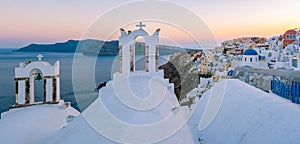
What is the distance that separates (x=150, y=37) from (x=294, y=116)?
4.34 meters

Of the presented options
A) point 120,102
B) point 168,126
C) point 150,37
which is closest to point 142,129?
point 168,126

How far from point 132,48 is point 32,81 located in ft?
8.68

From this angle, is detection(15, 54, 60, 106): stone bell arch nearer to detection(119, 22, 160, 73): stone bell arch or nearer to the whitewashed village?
the whitewashed village

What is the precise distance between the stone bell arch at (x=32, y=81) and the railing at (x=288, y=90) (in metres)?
5.00

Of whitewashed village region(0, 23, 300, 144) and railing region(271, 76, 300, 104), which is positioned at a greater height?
railing region(271, 76, 300, 104)

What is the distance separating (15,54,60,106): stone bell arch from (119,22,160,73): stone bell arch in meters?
1.68

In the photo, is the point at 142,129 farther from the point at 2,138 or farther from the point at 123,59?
the point at 123,59

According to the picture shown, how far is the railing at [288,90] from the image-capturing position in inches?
162

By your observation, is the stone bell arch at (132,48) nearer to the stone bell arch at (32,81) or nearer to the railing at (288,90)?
the stone bell arch at (32,81)

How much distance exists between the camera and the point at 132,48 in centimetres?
724

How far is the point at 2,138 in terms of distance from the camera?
457cm

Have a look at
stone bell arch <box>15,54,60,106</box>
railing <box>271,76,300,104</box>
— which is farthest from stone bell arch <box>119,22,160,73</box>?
railing <box>271,76,300,104</box>

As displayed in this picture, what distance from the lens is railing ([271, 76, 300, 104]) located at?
13.5 feet

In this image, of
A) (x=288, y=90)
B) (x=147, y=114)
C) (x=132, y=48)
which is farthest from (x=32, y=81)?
(x=288, y=90)
